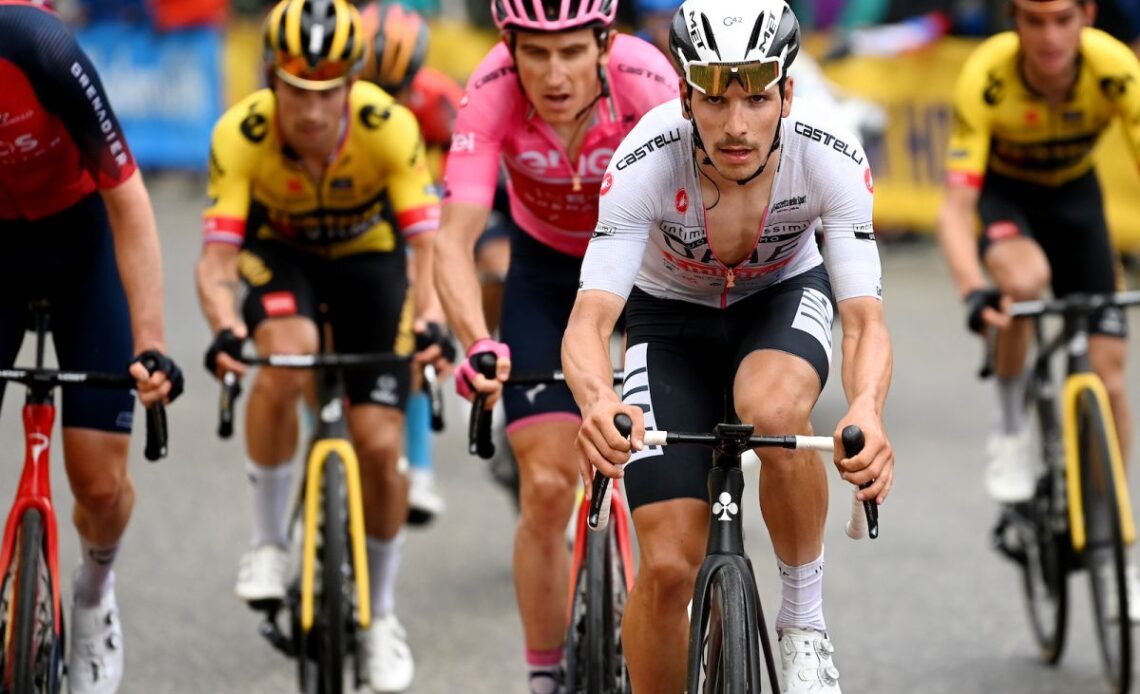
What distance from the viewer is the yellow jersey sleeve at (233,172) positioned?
6.41 m

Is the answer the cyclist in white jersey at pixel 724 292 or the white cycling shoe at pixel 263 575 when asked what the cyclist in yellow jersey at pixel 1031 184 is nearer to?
the cyclist in white jersey at pixel 724 292

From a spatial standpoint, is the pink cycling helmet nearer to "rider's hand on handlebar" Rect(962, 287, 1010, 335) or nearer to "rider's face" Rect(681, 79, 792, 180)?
"rider's face" Rect(681, 79, 792, 180)

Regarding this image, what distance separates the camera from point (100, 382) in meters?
5.26

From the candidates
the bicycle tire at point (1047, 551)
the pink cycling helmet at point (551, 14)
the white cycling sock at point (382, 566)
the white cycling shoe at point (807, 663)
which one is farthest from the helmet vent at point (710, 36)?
the bicycle tire at point (1047, 551)

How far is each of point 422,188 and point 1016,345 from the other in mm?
2634

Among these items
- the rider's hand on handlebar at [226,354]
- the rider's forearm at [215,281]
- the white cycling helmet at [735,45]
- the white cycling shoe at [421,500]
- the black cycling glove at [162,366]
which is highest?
the white cycling helmet at [735,45]

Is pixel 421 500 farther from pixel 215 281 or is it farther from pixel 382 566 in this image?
pixel 215 281

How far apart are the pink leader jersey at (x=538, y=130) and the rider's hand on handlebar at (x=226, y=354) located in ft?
2.95

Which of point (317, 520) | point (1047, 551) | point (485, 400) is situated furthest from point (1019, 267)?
point (317, 520)

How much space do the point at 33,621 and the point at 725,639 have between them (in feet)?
6.77

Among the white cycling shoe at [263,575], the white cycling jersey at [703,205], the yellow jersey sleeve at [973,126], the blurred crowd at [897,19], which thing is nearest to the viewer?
the white cycling jersey at [703,205]

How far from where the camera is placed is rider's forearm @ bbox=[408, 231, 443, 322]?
6.43 m

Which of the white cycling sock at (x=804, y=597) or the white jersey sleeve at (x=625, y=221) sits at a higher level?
the white jersey sleeve at (x=625, y=221)

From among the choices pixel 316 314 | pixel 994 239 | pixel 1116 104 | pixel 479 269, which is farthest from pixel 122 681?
pixel 1116 104
